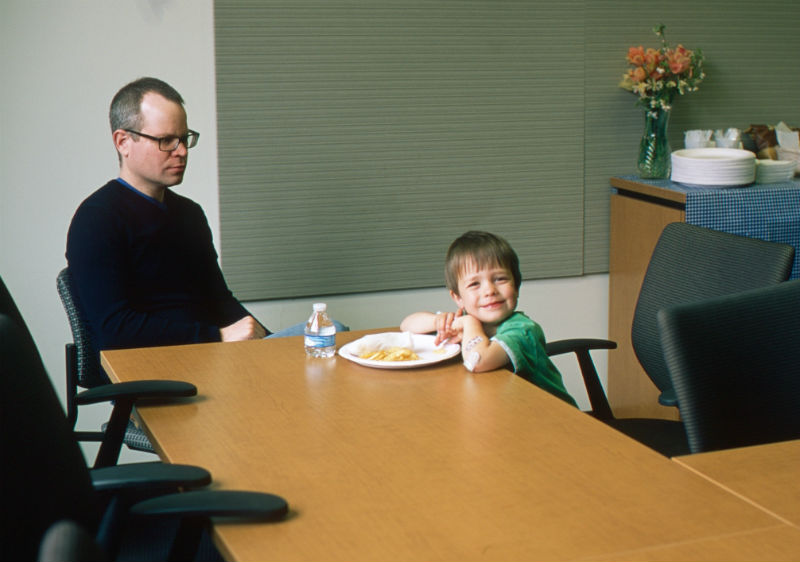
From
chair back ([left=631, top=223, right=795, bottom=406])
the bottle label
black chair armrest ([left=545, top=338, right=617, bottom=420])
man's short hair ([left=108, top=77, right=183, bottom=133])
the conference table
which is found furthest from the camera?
man's short hair ([left=108, top=77, right=183, bottom=133])

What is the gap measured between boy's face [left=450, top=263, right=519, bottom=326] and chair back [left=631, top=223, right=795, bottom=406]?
456mm

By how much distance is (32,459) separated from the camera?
1.19 m

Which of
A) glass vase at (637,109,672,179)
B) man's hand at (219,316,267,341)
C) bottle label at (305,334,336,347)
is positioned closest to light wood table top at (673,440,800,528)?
bottle label at (305,334,336,347)

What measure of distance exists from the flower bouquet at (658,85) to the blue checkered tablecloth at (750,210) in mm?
152

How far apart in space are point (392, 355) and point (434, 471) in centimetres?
65

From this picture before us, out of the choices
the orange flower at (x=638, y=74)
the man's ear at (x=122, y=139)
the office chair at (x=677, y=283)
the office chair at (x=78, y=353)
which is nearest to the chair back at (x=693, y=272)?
the office chair at (x=677, y=283)

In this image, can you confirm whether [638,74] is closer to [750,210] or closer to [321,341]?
[750,210]

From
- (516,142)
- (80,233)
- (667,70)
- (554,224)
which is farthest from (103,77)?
(667,70)

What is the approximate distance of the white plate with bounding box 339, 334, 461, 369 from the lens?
2.13 metres

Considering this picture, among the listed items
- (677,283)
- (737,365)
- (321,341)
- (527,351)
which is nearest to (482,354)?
(527,351)

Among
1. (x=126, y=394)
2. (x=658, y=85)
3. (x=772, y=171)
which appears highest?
(x=658, y=85)

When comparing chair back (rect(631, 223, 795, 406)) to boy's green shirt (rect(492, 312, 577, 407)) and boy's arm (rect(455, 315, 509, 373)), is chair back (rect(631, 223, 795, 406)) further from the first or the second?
boy's arm (rect(455, 315, 509, 373))

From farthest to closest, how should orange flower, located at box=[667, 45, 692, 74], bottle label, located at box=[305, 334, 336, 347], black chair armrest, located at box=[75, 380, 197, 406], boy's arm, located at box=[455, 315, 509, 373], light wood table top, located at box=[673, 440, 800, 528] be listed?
1. orange flower, located at box=[667, 45, 692, 74]
2. bottle label, located at box=[305, 334, 336, 347]
3. boy's arm, located at box=[455, 315, 509, 373]
4. black chair armrest, located at box=[75, 380, 197, 406]
5. light wood table top, located at box=[673, 440, 800, 528]

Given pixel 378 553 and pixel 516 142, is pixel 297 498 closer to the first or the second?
pixel 378 553
